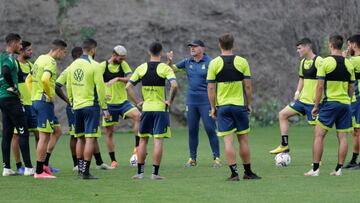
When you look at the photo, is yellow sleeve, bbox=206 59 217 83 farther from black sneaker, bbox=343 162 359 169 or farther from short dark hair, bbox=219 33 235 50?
black sneaker, bbox=343 162 359 169

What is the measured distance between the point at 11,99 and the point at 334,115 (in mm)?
5176

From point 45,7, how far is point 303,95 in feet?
50.1

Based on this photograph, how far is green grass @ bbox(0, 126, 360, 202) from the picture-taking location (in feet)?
37.1

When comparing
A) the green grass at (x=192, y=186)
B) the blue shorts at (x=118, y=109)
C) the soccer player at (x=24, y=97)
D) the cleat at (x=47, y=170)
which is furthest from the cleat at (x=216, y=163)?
the soccer player at (x=24, y=97)

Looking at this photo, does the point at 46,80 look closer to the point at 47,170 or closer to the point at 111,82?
the point at 47,170

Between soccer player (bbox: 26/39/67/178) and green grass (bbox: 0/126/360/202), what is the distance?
39 cm

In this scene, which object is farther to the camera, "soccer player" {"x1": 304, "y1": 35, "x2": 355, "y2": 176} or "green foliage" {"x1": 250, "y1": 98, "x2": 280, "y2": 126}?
"green foliage" {"x1": 250, "y1": 98, "x2": 280, "y2": 126}

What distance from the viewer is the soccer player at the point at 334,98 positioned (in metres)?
13.6

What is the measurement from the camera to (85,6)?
96.9ft

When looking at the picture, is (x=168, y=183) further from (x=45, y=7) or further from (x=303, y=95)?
A: (x=45, y=7)

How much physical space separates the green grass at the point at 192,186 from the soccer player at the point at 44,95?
0.39 meters

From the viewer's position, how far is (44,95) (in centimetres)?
1437

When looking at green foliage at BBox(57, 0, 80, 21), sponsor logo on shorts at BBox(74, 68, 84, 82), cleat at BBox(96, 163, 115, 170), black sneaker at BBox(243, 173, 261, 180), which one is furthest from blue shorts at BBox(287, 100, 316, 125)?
green foliage at BBox(57, 0, 80, 21)

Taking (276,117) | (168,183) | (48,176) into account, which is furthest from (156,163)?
(276,117)
